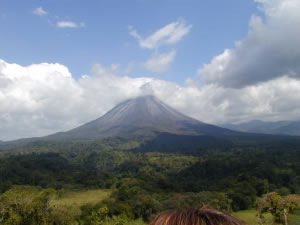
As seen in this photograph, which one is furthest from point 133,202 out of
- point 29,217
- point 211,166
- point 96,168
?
point 96,168

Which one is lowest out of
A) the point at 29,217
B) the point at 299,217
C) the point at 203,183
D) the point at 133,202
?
the point at 203,183

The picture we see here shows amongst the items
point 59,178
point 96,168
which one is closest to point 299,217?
point 59,178

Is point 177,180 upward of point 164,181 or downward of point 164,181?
Answer: downward

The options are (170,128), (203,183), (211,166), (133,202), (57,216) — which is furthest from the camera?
Result: (170,128)

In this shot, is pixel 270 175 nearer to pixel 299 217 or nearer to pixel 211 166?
pixel 211 166

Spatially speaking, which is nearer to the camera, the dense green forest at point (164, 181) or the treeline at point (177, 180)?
the dense green forest at point (164, 181)

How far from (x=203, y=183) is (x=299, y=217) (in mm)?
42857

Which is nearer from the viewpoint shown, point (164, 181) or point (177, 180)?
point (164, 181)

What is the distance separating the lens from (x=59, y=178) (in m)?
62.0

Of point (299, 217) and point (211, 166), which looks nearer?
point (299, 217)

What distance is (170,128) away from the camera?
632 feet

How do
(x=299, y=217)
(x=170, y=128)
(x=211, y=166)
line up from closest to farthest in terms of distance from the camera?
1. (x=299, y=217)
2. (x=211, y=166)
3. (x=170, y=128)

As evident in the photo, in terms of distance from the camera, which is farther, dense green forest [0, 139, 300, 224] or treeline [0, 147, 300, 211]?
treeline [0, 147, 300, 211]

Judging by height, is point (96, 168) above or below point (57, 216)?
below
